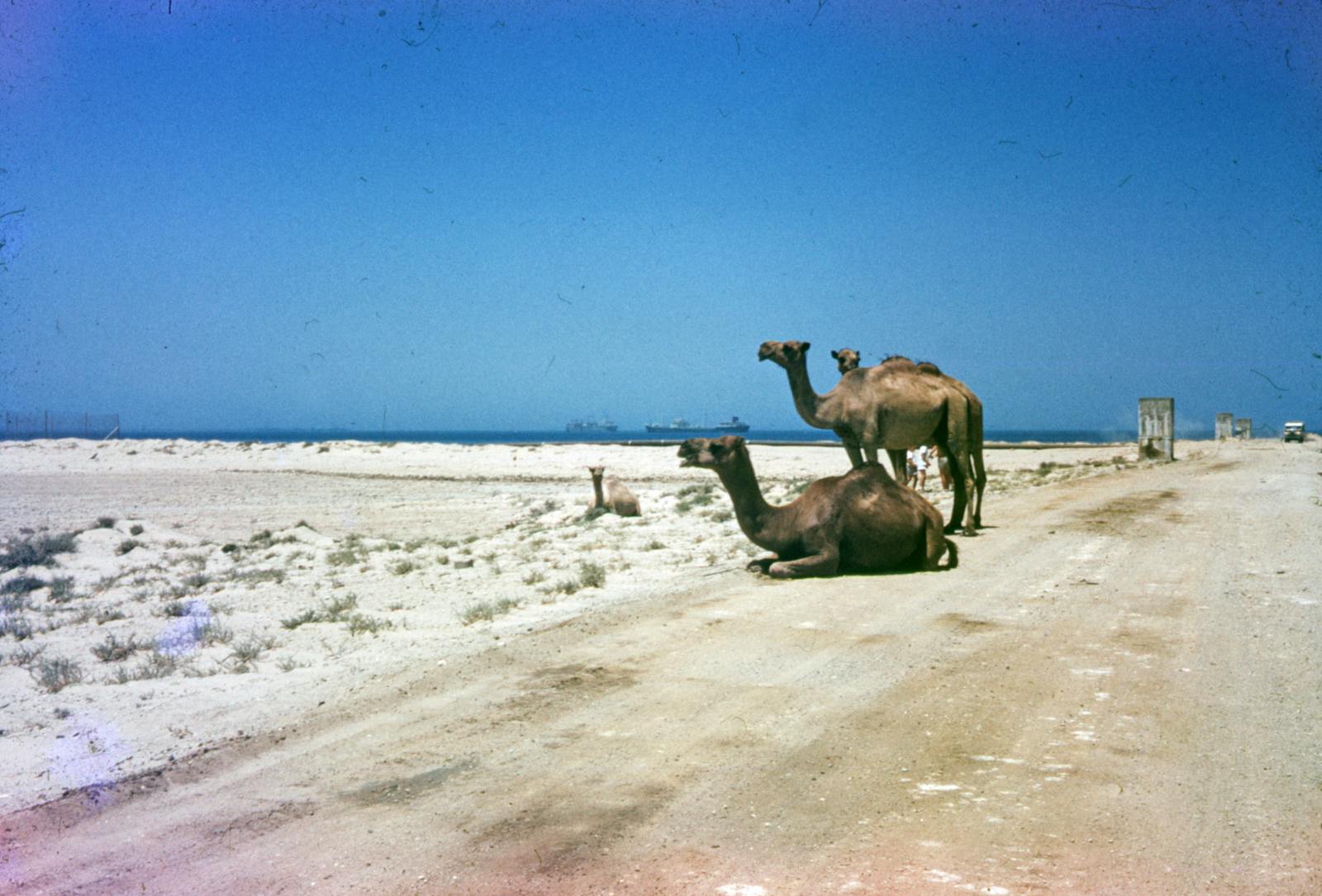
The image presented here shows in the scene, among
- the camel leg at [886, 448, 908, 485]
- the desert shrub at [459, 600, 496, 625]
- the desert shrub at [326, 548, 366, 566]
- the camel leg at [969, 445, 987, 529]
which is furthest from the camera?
the camel leg at [886, 448, 908, 485]

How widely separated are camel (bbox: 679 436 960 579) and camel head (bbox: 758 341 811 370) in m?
3.18

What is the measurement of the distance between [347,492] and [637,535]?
56.6 ft

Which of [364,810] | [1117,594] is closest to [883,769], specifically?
[364,810]

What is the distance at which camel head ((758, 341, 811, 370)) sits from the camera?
14.4 m

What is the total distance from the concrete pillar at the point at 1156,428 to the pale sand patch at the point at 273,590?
1409cm

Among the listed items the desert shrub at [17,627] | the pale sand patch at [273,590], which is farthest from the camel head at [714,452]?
the desert shrub at [17,627]

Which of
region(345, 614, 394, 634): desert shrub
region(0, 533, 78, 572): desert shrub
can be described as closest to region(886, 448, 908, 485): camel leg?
region(345, 614, 394, 634): desert shrub

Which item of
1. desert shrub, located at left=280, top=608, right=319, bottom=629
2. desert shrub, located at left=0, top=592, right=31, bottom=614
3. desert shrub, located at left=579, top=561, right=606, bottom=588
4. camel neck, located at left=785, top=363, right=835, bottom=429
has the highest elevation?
camel neck, located at left=785, top=363, right=835, bottom=429

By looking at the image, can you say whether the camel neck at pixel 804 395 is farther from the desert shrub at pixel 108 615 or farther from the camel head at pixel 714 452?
the desert shrub at pixel 108 615

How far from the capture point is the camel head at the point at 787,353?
47.3 feet

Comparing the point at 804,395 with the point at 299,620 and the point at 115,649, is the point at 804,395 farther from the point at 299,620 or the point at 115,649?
the point at 115,649

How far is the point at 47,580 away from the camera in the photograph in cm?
1421

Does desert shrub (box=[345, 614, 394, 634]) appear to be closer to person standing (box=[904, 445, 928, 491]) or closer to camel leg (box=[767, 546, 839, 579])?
camel leg (box=[767, 546, 839, 579])

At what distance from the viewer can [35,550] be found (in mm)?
16312
